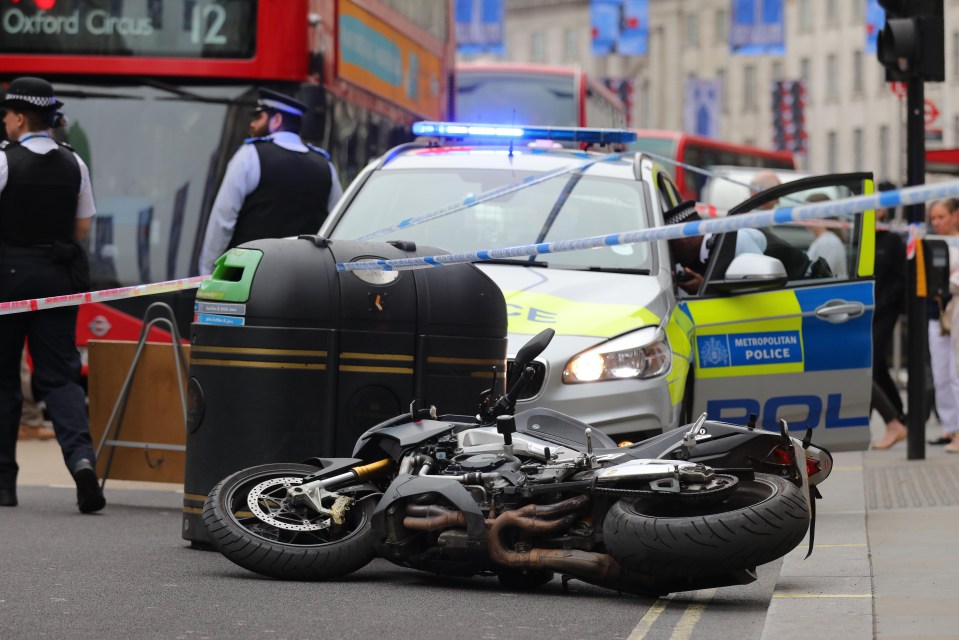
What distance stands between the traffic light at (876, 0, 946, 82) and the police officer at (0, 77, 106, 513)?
509 cm

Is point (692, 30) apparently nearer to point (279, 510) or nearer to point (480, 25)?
point (480, 25)

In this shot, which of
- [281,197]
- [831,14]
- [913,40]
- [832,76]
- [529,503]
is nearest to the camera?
[529,503]

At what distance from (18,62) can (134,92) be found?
0.78 metres

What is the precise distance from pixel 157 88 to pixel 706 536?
771 centimetres

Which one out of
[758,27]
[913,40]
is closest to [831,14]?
[758,27]

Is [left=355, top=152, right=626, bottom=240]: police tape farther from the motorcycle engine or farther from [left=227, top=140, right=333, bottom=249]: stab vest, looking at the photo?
the motorcycle engine

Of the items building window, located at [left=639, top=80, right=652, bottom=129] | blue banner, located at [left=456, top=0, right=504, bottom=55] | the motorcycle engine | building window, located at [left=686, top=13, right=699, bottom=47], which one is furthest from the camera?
building window, located at [left=639, top=80, right=652, bottom=129]

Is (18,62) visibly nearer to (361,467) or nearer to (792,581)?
(361,467)

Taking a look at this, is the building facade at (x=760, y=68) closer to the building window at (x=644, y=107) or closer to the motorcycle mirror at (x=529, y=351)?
the building window at (x=644, y=107)

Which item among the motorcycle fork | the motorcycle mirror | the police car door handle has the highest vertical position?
the police car door handle

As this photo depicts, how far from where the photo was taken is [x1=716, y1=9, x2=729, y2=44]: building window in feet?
334

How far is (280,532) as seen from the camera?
7.15 meters

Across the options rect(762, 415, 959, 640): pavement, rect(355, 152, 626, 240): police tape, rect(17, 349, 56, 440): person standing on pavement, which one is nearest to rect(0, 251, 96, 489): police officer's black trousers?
rect(355, 152, 626, 240): police tape

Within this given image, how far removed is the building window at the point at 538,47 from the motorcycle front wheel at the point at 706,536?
352 ft
